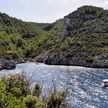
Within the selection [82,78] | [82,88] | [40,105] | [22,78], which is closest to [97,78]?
[82,78]

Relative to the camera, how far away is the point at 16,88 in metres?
60.0

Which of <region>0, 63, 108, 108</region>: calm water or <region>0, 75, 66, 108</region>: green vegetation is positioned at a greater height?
<region>0, 75, 66, 108</region>: green vegetation

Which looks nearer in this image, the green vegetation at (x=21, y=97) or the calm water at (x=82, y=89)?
the green vegetation at (x=21, y=97)

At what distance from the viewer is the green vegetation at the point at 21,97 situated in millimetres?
48178

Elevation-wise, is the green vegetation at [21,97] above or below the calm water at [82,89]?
above

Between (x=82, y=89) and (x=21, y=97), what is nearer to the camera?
(x=21, y=97)

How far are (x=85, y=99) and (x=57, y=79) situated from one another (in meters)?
43.3

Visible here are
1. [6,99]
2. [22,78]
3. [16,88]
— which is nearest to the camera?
[6,99]

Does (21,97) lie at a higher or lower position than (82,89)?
higher

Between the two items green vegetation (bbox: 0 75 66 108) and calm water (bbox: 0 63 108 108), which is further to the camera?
calm water (bbox: 0 63 108 108)

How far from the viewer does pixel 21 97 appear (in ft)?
191

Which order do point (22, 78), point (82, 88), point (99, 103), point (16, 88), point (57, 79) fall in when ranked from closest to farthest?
point (16, 88) < point (22, 78) < point (99, 103) < point (82, 88) < point (57, 79)

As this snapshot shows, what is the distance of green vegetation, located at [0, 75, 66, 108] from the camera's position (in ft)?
158

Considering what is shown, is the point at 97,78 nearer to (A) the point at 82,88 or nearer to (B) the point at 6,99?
(A) the point at 82,88
